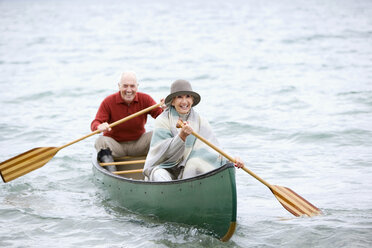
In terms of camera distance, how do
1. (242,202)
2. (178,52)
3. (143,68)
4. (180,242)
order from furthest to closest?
1. (178,52)
2. (143,68)
3. (242,202)
4. (180,242)

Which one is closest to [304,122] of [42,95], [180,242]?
[180,242]

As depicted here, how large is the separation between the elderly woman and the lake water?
58 centimetres

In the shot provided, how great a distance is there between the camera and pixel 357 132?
32.8ft

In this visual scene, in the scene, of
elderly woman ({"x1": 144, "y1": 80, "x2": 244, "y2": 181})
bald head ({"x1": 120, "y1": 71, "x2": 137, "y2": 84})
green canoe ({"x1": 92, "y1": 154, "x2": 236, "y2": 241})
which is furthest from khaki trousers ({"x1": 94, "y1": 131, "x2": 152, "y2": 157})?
elderly woman ({"x1": 144, "y1": 80, "x2": 244, "y2": 181})

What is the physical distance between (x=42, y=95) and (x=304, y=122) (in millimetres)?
7533

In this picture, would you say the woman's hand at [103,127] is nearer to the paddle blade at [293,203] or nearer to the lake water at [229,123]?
the lake water at [229,123]

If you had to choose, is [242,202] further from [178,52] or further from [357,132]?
[178,52]

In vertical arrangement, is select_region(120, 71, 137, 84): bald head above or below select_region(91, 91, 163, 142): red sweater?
above

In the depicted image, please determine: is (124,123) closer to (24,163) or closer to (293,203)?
(24,163)

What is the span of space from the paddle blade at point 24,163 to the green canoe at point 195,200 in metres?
1.85

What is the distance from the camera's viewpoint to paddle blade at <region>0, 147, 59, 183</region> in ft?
23.8

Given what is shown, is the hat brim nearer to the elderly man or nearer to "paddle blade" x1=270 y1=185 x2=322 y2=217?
"paddle blade" x1=270 y1=185 x2=322 y2=217

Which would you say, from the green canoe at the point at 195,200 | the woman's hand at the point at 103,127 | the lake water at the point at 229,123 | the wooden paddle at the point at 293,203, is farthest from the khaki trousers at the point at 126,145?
the wooden paddle at the point at 293,203

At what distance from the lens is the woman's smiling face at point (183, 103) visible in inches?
216
